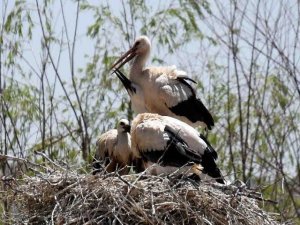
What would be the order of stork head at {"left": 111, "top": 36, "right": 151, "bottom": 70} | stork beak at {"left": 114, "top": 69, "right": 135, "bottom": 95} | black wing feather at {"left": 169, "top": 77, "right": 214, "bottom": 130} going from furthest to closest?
stork head at {"left": 111, "top": 36, "right": 151, "bottom": 70} < black wing feather at {"left": 169, "top": 77, "right": 214, "bottom": 130} < stork beak at {"left": 114, "top": 69, "right": 135, "bottom": 95}

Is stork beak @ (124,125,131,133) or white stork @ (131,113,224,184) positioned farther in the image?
stork beak @ (124,125,131,133)

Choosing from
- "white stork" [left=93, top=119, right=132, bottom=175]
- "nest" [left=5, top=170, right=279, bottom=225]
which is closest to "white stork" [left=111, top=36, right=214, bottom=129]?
"white stork" [left=93, top=119, right=132, bottom=175]

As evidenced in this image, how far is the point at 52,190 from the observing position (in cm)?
857

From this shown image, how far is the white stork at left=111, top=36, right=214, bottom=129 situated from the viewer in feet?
35.3

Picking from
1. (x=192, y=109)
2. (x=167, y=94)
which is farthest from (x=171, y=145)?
(x=192, y=109)

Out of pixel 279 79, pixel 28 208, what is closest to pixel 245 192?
pixel 28 208

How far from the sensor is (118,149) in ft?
34.6

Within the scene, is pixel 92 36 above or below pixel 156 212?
above

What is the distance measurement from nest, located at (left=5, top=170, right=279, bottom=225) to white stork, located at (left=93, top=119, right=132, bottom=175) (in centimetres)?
182

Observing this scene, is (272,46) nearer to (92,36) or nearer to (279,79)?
(279,79)

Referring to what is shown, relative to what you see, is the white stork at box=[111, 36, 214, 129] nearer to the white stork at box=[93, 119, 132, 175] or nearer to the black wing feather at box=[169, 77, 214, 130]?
the black wing feather at box=[169, 77, 214, 130]

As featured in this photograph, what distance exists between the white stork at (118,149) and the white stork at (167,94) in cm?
33

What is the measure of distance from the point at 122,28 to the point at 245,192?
16.8ft

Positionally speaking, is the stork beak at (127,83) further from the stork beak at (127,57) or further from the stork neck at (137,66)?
the stork beak at (127,57)
